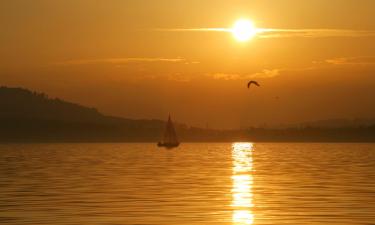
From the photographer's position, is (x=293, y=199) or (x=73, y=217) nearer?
(x=73, y=217)

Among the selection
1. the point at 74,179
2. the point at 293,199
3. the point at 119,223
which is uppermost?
the point at 74,179

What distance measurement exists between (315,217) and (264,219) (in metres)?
2.65

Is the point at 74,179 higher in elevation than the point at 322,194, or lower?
higher

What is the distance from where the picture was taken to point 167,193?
53969 millimetres

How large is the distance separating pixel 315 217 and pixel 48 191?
2187cm

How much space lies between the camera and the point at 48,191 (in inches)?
2176

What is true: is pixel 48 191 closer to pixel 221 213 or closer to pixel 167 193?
pixel 167 193

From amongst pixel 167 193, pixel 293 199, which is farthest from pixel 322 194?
pixel 167 193

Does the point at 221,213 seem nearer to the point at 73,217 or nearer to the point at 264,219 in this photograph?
the point at 264,219

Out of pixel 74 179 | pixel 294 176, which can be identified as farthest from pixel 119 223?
pixel 294 176

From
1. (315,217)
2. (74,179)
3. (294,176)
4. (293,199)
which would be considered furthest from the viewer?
(294,176)

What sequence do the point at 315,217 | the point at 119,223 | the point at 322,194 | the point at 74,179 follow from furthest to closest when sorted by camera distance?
the point at 74,179, the point at 322,194, the point at 315,217, the point at 119,223

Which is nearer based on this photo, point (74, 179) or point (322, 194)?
point (322, 194)

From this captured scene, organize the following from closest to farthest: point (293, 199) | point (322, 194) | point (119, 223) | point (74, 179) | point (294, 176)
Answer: point (119, 223), point (293, 199), point (322, 194), point (74, 179), point (294, 176)
